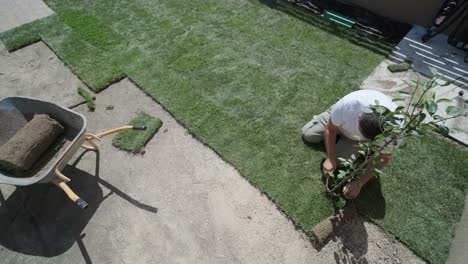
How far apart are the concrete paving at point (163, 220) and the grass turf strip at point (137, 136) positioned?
0.10 meters

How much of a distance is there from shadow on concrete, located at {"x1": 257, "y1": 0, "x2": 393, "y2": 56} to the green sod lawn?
3cm

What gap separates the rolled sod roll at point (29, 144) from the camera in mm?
3104

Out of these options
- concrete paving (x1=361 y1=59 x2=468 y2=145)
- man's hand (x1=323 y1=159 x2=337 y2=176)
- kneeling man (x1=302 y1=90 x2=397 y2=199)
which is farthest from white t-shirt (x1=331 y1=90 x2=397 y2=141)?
concrete paving (x1=361 y1=59 x2=468 y2=145)

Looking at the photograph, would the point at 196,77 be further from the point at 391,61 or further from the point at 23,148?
the point at 391,61

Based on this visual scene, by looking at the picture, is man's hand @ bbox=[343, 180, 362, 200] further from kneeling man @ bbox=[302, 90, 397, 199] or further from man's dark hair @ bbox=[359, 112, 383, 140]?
man's dark hair @ bbox=[359, 112, 383, 140]

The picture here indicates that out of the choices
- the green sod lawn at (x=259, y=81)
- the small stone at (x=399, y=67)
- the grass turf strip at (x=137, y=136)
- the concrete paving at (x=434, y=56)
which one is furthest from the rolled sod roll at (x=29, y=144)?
the concrete paving at (x=434, y=56)

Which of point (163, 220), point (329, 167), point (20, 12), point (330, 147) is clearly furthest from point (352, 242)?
point (20, 12)

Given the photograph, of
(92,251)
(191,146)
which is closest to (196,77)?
(191,146)

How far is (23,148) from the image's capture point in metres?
3.16

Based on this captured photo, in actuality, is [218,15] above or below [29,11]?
above

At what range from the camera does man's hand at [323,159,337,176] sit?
352 cm

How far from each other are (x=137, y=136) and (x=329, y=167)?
2.49 meters

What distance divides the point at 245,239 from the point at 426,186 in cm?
225

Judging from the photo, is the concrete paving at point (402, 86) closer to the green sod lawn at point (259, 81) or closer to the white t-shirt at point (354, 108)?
the green sod lawn at point (259, 81)
